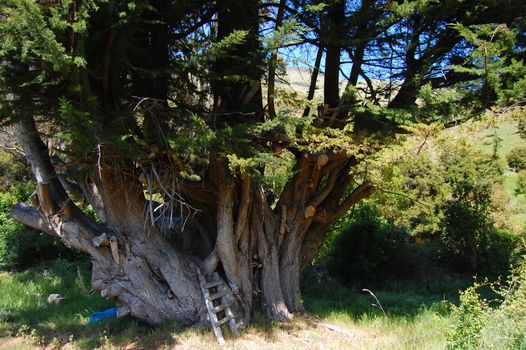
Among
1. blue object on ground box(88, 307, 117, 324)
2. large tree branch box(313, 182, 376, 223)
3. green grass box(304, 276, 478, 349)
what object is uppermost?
large tree branch box(313, 182, 376, 223)

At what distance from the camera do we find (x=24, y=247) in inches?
499

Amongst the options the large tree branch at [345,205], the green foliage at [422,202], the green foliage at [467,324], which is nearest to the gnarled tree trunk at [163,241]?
the large tree branch at [345,205]

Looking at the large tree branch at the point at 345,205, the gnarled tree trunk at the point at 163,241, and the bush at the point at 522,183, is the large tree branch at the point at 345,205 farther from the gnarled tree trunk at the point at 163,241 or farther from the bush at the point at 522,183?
the bush at the point at 522,183

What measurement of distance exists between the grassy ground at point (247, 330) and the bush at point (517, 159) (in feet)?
73.7

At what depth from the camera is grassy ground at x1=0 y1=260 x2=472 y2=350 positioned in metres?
6.27

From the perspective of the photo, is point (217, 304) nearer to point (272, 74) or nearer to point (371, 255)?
point (272, 74)

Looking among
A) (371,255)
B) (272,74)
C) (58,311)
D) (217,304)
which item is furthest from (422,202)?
(58,311)

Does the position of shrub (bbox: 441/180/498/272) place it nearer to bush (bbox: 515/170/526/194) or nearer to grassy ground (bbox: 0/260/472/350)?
grassy ground (bbox: 0/260/472/350)

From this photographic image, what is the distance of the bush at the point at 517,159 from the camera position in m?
28.1

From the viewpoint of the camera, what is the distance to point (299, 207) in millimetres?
8273

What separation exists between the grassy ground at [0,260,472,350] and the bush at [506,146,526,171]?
2247 cm

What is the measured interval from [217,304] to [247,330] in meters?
0.63

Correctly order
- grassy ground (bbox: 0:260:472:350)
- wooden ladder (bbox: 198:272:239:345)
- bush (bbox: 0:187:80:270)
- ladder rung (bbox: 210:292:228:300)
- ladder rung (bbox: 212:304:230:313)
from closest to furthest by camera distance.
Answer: grassy ground (bbox: 0:260:472:350)
wooden ladder (bbox: 198:272:239:345)
ladder rung (bbox: 212:304:230:313)
ladder rung (bbox: 210:292:228:300)
bush (bbox: 0:187:80:270)

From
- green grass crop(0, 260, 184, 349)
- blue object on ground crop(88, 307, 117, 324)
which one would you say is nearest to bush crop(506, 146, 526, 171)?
green grass crop(0, 260, 184, 349)
